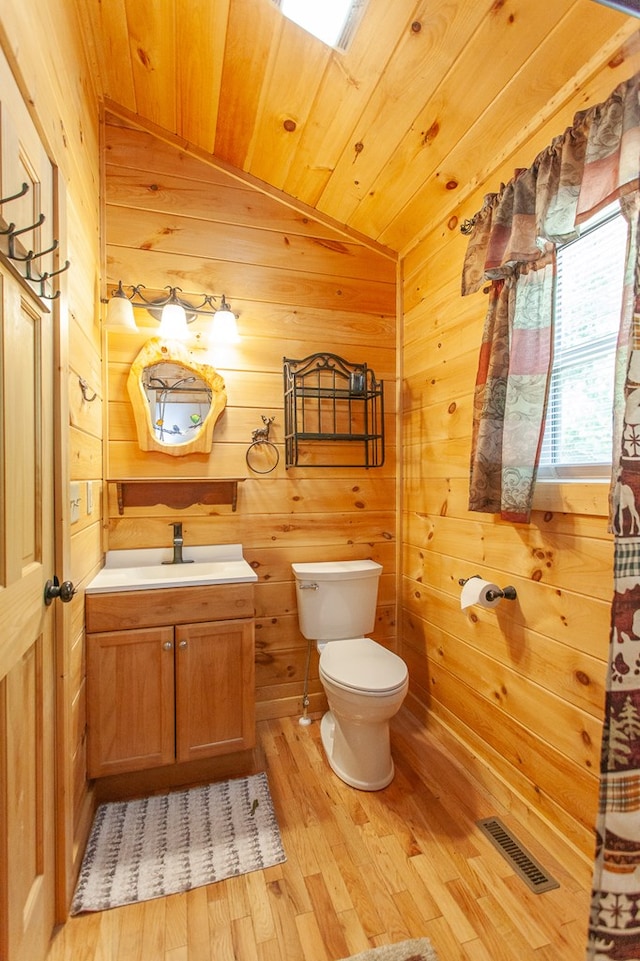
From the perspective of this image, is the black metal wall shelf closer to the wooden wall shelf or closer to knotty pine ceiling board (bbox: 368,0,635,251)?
the wooden wall shelf

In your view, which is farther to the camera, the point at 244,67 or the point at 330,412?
the point at 330,412

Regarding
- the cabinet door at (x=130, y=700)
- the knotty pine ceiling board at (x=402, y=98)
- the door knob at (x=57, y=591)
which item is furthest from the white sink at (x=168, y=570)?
the knotty pine ceiling board at (x=402, y=98)

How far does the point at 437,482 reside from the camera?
2.09m

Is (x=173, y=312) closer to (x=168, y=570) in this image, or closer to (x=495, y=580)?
(x=168, y=570)

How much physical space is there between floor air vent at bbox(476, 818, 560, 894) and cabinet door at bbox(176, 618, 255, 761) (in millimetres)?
909

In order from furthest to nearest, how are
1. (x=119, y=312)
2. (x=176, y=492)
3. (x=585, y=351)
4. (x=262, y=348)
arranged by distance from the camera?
(x=262, y=348) < (x=176, y=492) < (x=119, y=312) < (x=585, y=351)

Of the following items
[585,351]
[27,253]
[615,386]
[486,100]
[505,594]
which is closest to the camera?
[27,253]

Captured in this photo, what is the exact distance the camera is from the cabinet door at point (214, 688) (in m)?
1.68

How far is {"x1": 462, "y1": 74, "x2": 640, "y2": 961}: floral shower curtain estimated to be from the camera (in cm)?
74

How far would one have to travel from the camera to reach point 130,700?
162 centimetres

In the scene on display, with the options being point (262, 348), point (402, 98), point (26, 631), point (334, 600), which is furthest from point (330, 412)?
point (26, 631)

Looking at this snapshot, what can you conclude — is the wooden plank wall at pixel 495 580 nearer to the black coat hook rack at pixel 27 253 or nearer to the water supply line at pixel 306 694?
the water supply line at pixel 306 694

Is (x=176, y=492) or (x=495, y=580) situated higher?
(x=176, y=492)

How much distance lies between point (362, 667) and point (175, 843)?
86 cm
